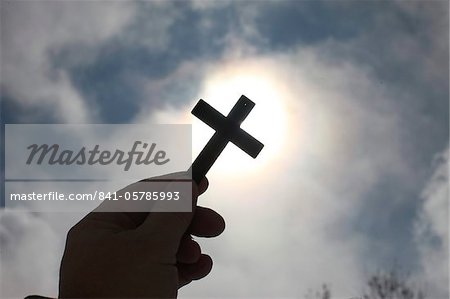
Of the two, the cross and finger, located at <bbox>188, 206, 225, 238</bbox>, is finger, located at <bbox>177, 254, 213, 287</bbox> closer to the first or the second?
finger, located at <bbox>188, 206, 225, 238</bbox>

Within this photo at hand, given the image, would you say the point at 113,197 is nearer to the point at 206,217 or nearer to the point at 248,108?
the point at 206,217

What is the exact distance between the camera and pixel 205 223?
4371 millimetres

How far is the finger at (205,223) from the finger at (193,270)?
257 mm

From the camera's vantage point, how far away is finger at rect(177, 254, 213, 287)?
452 cm

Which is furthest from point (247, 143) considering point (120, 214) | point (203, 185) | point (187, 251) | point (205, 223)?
point (120, 214)

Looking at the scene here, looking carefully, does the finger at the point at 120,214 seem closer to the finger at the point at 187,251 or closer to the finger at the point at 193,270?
the finger at the point at 187,251

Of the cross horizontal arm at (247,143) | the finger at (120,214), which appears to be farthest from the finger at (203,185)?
the cross horizontal arm at (247,143)

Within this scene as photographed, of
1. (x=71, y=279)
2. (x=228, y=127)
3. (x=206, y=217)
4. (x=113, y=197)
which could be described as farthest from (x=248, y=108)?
(x=71, y=279)

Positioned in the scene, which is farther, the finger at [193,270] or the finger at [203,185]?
the finger at [193,270]

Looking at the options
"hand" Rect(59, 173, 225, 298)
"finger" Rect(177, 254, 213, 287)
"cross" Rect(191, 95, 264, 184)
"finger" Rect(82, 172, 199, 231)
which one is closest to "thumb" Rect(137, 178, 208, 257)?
"hand" Rect(59, 173, 225, 298)

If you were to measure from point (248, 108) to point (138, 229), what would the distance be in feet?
6.35

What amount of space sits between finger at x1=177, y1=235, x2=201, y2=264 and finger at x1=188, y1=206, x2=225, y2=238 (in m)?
0.11

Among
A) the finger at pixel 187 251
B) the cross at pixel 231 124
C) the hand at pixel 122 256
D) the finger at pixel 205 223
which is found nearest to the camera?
the hand at pixel 122 256

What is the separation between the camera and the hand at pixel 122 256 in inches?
127
